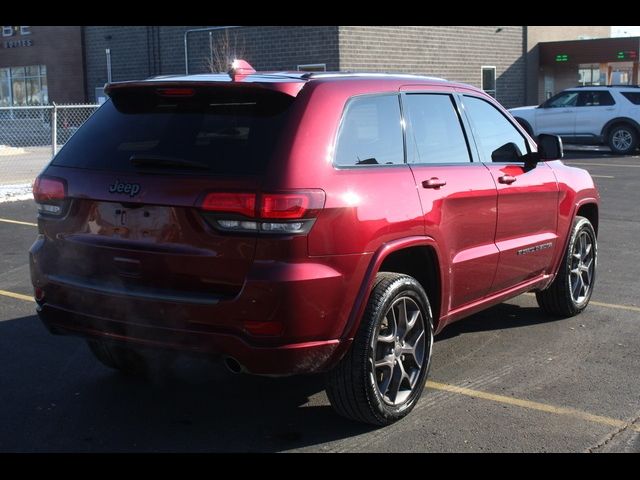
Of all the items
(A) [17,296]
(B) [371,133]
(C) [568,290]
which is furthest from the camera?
(A) [17,296]

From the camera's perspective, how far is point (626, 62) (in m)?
33.7

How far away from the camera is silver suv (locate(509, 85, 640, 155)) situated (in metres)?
22.0

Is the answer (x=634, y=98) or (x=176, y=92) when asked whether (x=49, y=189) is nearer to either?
(x=176, y=92)

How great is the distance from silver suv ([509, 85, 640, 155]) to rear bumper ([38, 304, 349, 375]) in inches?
748

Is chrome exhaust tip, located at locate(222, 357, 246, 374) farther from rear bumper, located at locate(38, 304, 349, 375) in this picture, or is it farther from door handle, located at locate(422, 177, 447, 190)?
door handle, located at locate(422, 177, 447, 190)

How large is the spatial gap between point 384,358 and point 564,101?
20.2 meters

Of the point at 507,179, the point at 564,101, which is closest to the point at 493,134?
the point at 507,179

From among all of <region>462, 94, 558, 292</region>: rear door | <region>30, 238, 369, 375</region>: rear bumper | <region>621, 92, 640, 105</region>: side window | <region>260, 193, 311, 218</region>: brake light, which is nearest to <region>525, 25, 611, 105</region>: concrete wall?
<region>621, 92, 640, 105</region>: side window

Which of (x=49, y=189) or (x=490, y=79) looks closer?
(x=49, y=189)

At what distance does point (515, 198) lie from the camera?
18.4 feet
